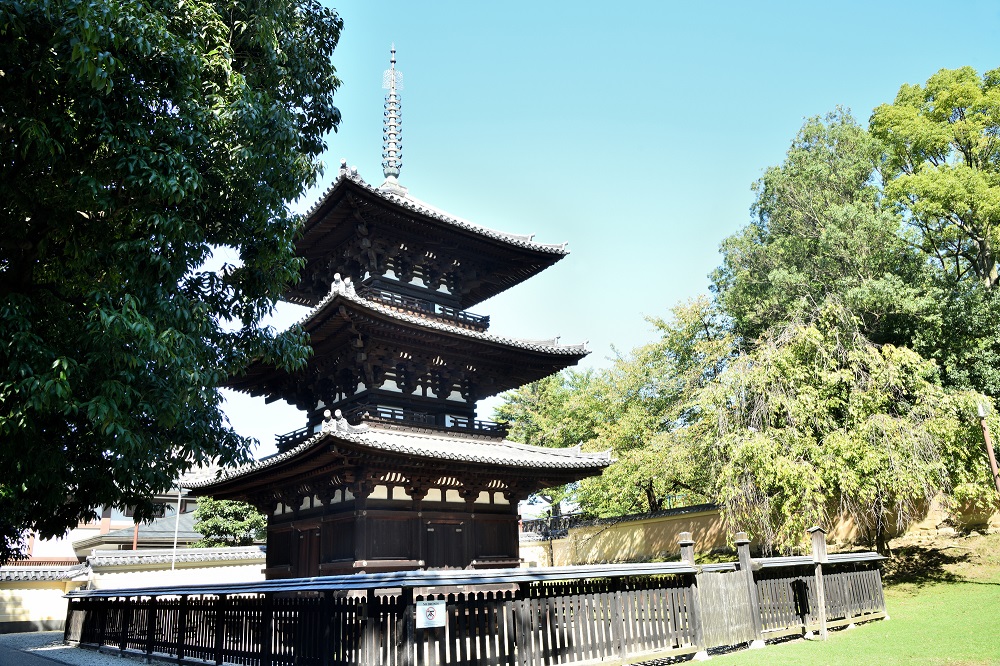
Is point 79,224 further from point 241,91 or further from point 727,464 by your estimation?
point 727,464

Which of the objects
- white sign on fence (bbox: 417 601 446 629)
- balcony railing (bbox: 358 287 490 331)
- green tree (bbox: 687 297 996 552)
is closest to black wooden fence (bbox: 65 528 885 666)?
white sign on fence (bbox: 417 601 446 629)

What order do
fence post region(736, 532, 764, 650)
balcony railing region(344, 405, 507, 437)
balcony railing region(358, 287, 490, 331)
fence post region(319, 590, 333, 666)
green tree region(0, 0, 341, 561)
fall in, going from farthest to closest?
balcony railing region(358, 287, 490, 331)
balcony railing region(344, 405, 507, 437)
fence post region(736, 532, 764, 650)
fence post region(319, 590, 333, 666)
green tree region(0, 0, 341, 561)

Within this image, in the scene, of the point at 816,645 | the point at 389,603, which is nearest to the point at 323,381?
the point at 389,603

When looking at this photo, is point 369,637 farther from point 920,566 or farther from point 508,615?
point 920,566

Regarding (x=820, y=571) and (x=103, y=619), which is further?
(x=103, y=619)

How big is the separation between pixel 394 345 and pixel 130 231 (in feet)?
29.8

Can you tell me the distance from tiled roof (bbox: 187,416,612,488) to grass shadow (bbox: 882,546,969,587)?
11239 mm

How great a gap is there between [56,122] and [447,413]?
12.7m

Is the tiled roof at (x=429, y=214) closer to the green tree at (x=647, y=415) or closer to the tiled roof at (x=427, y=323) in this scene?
the tiled roof at (x=427, y=323)

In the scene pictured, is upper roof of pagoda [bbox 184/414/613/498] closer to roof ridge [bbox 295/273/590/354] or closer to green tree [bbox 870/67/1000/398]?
roof ridge [bbox 295/273/590/354]

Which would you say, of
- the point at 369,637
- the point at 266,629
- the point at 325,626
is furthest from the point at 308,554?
the point at 369,637

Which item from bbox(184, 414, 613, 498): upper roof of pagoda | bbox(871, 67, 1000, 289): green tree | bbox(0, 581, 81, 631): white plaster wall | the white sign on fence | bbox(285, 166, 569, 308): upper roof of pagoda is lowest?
bbox(0, 581, 81, 631): white plaster wall

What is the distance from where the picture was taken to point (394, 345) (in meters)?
17.5

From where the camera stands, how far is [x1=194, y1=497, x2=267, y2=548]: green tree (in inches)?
1490
